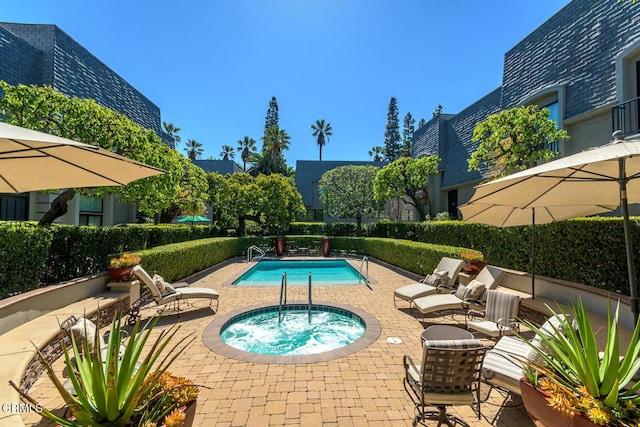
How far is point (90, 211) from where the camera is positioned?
14.9 meters

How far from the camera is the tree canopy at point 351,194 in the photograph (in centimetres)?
2183

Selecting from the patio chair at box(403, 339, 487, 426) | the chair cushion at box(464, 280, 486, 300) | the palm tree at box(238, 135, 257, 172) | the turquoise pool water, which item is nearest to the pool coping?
the patio chair at box(403, 339, 487, 426)

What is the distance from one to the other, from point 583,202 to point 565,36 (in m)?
10.3

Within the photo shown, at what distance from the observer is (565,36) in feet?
35.3

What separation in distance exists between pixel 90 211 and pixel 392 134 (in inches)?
1684

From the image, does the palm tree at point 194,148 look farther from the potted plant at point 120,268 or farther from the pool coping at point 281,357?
the pool coping at point 281,357

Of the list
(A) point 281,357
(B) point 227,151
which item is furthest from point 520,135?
(B) point 227,151

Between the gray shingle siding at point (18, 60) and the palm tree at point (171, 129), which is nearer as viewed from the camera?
the gray shingle siding at point (18, 60)

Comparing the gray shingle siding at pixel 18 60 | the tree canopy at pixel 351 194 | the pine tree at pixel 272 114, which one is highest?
the pine tree at pixel 272 114

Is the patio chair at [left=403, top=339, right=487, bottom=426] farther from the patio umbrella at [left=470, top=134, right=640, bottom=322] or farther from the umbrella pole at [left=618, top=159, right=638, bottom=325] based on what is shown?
the umbrella pole at [left=618, top=159, right=638, bottom=325]

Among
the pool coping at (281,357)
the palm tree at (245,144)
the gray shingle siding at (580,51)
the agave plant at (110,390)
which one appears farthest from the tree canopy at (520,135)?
the palm tree at (245,144)

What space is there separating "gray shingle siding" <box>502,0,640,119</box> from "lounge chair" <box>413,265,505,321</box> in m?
8.05

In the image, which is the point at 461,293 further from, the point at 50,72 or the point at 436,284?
the point at 50,72

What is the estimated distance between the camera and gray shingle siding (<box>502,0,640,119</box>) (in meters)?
9.01
